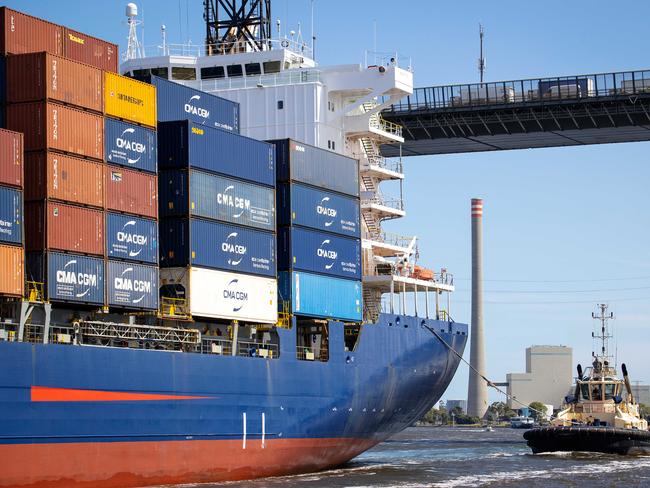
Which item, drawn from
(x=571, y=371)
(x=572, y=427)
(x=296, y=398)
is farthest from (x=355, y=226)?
(x=571, y=371)

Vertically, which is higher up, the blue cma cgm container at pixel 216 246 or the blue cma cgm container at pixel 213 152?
the blue cma cgm container at pixel 213 152

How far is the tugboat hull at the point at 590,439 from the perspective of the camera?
1756 inches

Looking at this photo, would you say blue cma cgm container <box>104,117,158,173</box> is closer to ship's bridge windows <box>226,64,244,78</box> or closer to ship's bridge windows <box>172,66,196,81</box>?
ship's bridge windows <box>226,64,244,78</box>

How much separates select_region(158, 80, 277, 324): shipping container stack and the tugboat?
570 inches

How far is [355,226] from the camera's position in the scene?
39.8m

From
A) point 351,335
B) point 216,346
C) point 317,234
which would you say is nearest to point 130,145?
point 216,346

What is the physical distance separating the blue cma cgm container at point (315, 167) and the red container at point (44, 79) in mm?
8454

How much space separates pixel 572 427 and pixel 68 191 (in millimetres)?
22716

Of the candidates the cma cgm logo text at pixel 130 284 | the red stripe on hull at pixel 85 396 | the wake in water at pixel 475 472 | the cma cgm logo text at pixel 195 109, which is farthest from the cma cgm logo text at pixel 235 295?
the cma cgm logo text at pixel 195 109

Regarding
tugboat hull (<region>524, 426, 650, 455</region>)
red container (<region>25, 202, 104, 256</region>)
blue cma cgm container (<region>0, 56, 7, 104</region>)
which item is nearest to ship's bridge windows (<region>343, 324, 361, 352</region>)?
tugboat hull (<region>524, 426, 650, 455</region>)

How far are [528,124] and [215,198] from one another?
24473mm

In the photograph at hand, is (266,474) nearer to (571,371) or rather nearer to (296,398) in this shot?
(296,398)

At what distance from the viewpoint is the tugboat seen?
147 feet

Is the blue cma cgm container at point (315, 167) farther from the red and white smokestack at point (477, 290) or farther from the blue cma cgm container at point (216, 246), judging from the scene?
the red and white smokestack at point (477, 290)
